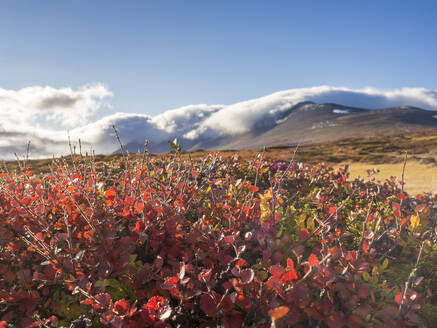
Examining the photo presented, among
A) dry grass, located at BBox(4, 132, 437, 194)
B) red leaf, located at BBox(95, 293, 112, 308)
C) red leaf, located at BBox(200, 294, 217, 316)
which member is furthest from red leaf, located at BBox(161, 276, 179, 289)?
dry grass, located at BBox(4, 132, 437, 194)

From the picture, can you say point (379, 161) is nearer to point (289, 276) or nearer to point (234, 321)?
point (289, 276)

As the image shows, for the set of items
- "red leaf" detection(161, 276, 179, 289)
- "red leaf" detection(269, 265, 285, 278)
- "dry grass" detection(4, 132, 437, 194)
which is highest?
"red leaf" detection(269, 265, 285, 278)

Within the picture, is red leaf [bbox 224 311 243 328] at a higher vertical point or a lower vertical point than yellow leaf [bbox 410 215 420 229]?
lower

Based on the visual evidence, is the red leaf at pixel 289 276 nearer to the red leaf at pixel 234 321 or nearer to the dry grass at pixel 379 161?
the red leaf at pixel 234 321

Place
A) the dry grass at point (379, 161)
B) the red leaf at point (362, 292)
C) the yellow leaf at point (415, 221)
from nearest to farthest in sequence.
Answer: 1. the red leaf at point (362, 292)
2. the yellow leaf at point (415, 221)
3. the dry grass at point (379, 161)

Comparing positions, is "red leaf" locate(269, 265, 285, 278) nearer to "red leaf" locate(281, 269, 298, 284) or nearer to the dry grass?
"red leaf" locate(281, 269, 298, 284)

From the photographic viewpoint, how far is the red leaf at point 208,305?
1530 millimetres

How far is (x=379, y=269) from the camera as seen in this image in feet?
6.69

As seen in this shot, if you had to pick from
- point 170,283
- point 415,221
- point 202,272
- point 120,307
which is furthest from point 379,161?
point 120,307

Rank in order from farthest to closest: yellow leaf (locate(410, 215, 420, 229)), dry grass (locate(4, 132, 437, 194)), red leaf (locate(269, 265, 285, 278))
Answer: dry grass (locate(4, 132, 437, 194))
yellow leaf (locate(410, 215, 420, 229))
red leaf (locate(269, 265, 285, 278))

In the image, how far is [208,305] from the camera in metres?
1.56

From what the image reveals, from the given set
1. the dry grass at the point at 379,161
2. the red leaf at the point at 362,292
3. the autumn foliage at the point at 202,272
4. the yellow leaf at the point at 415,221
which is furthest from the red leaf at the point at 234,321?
the yellow leaf at the point at 415,221

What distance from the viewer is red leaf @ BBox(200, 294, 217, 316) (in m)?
1.53

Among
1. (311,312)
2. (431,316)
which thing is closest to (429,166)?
(431,316)
